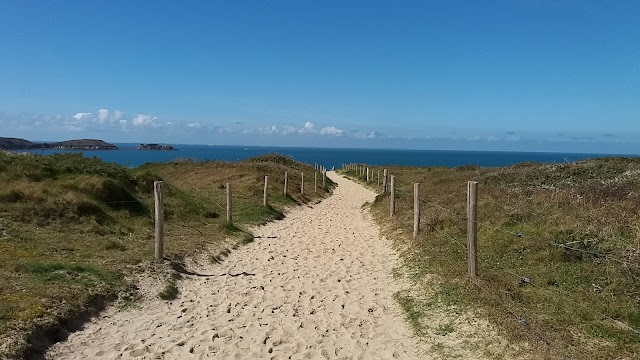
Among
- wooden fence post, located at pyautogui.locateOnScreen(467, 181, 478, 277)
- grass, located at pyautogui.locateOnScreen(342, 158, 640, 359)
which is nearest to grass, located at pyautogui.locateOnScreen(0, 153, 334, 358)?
grass, located at pyautogui.locateOnScreen(342, 158, 640, 359)

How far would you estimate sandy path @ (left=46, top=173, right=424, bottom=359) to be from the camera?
21.2 feet

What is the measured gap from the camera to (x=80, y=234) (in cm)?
1209

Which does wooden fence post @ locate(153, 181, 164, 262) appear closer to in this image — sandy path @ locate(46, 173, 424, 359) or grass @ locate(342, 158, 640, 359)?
sandy path @ locate(46, 173, 424, 359)

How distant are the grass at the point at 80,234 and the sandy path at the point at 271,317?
59 centimetres

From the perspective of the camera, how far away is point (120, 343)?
21.7 ft

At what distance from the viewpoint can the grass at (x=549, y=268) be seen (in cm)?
609

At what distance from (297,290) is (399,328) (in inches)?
105

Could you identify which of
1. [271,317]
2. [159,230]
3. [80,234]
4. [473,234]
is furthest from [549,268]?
[80,234]

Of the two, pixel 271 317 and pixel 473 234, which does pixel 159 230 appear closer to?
pixel 271 317

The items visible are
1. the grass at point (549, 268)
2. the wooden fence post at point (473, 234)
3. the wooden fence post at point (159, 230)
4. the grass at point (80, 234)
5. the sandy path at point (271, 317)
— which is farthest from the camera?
the wooden fence post at point (159, 230)

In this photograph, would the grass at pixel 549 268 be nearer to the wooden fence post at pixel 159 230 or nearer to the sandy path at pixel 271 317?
the sandy path at pixel 271 317

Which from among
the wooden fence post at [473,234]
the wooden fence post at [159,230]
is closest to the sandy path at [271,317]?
the wooden fence post at [159,230]

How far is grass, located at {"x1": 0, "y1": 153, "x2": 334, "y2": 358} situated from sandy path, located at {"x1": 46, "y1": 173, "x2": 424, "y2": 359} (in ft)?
1.95

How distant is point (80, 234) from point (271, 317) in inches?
266
